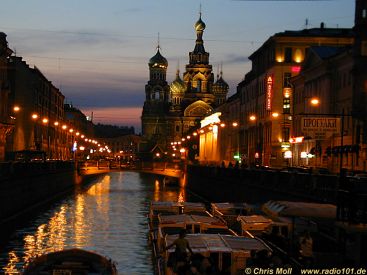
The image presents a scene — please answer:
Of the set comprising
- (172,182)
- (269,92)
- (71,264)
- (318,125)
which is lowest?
(71,264)

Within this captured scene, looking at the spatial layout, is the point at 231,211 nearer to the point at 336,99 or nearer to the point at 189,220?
the point at 189,220

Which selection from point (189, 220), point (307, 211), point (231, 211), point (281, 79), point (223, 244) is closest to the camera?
point (307, 211)

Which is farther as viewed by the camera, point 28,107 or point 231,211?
point 28,107

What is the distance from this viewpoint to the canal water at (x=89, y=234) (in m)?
50.8

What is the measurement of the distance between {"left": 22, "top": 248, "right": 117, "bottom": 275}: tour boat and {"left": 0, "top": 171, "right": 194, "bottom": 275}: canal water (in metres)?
10.9

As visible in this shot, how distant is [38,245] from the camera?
2274 inches

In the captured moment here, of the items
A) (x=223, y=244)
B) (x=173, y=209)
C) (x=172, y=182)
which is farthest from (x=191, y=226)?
(x=172, y=182)

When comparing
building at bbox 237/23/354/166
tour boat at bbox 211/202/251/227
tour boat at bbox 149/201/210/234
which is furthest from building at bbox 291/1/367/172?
tour boat at bbox 149/201/210/234

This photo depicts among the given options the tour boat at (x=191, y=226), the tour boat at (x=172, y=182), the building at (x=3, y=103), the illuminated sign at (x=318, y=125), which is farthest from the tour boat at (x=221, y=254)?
the tour boat at (x=172, y=182)

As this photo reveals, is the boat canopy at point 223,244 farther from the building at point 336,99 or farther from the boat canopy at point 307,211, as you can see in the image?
the building at point 336,99

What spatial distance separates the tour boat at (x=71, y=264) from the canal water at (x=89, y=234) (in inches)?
431

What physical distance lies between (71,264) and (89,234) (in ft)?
105

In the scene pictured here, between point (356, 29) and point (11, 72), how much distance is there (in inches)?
2429

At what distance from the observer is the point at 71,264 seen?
34.7 m
